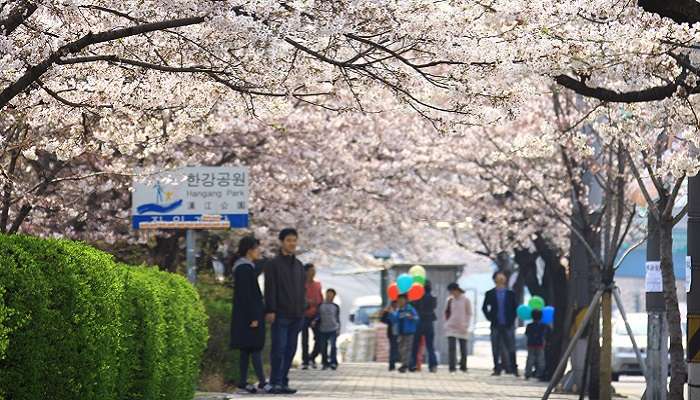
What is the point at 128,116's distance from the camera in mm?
14148

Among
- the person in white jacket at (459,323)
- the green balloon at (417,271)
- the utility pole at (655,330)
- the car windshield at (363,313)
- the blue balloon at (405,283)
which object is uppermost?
the car windshield at (363,313)

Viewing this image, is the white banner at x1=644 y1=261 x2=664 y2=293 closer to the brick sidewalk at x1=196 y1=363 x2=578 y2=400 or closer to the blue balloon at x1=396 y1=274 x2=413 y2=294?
the brick sidewalk at x1=196 y1=363 x2=578 y2=400

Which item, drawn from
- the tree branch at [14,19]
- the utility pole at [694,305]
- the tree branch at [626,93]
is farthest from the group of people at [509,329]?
the tree branch at [14,19]

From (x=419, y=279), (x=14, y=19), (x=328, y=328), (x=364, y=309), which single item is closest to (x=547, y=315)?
(x=328, y=328)

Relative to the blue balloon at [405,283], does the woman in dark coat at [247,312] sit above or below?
below

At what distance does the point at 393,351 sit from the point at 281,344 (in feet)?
42.5

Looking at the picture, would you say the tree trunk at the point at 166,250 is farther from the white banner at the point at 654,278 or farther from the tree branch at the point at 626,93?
the tree branch at the point at 626,93

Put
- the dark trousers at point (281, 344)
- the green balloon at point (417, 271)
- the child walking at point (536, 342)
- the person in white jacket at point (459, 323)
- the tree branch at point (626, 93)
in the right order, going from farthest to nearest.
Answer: the green balloon at point (417, 271) → the person in white jacket at point (459, 323) → the child walking at point (536, 342) → the dark trousers at point (281, 344) → the tree branch at point (626, 93)

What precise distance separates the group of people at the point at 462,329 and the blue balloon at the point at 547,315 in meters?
0.22

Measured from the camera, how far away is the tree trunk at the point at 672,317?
16.5 meters

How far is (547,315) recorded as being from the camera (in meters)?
30.8

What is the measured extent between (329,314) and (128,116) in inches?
730

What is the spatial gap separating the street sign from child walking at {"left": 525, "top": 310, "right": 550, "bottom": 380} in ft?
33.7

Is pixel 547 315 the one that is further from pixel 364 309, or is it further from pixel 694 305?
pixel 364 309
